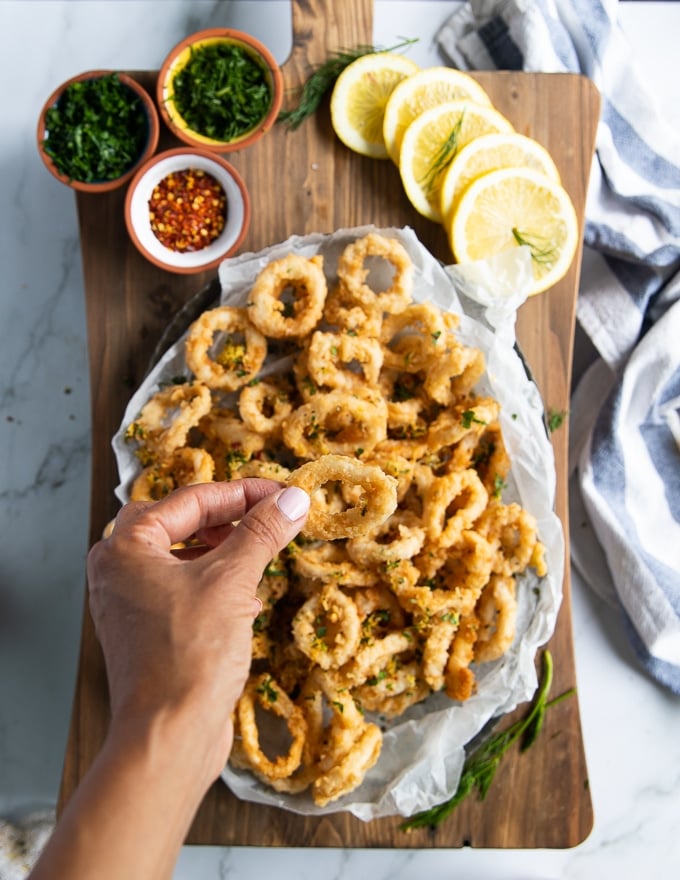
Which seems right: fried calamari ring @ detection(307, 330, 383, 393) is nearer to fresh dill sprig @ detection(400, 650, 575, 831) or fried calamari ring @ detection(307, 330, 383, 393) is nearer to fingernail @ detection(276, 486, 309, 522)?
fingernail @ detection(276, 486, 309, 522)

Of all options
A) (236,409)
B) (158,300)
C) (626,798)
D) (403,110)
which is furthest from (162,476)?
(626,798)

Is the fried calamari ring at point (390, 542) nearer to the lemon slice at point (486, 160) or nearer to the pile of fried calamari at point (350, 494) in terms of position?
the pile of fried calamari at point (350, 494)

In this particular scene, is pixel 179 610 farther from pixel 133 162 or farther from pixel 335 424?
pixel 133 162

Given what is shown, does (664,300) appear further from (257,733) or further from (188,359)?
(257,733)

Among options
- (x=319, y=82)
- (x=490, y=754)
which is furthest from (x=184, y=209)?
(x=490, y=754)

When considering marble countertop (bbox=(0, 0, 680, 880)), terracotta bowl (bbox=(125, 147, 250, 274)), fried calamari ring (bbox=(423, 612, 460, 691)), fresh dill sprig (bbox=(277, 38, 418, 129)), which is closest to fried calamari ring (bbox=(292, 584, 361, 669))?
fried calamari ring (bbox=(423, 612, 460, 691))
